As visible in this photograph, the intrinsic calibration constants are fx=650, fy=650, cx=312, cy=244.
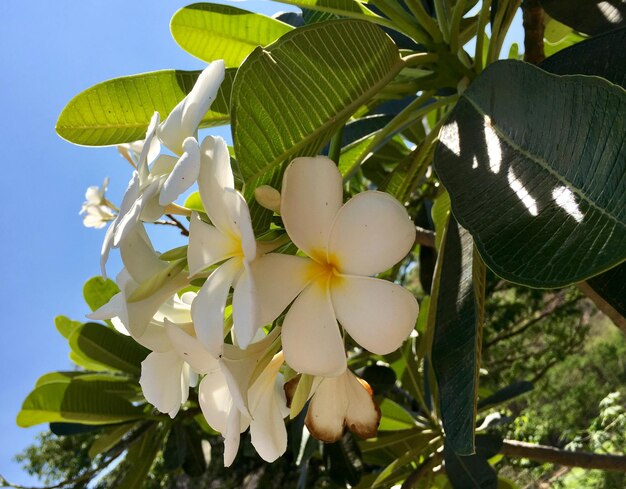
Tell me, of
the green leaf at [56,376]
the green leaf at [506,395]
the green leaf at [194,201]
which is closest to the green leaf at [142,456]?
the green leaf at [56,376]

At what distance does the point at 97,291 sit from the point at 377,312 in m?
1.35

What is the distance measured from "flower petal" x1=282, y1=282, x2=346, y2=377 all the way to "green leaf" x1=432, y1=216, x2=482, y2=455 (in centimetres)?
22

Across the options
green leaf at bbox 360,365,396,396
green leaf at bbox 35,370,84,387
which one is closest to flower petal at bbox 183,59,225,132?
green leaf at bbox 360,365,396,396

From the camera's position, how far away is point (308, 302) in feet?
1.46

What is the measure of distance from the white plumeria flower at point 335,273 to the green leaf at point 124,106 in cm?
30

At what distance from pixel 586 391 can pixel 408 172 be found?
16.7 ft

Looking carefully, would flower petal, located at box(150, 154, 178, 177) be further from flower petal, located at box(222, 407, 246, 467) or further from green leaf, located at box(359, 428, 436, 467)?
green leaf, located at box(359, 428, 436, 467)

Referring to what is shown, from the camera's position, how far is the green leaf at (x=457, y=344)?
0.60 m

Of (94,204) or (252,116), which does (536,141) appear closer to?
(252,116)

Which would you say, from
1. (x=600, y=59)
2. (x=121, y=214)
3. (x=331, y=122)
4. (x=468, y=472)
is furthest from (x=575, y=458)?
(x=121, y=214)

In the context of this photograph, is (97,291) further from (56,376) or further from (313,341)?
(313,341)

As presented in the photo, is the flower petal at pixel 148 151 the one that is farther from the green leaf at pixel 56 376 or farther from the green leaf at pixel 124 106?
the green leaf at pixel 56 376

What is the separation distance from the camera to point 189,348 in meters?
0.44

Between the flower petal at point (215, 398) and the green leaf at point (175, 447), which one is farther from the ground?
the flower petal at point (215, 398)
